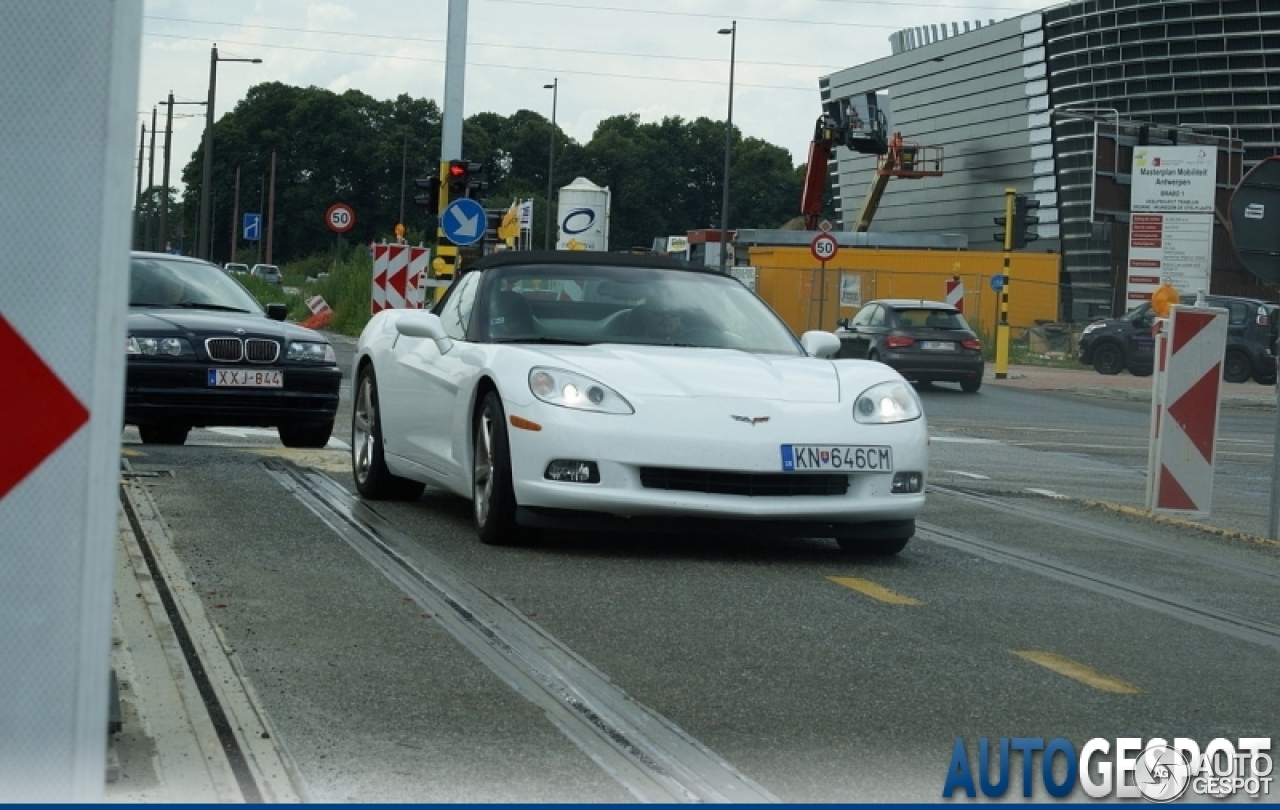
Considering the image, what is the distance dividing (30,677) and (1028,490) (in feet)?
36.1

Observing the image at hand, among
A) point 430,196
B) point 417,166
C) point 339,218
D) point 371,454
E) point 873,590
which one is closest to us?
point 873,590

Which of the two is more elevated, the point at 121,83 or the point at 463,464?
the point at 121,83

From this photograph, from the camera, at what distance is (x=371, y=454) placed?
421 inches

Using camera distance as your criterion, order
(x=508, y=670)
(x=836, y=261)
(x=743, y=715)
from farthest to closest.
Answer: (x=836, y=261), (x=508, y=670), (x=743, y=715)

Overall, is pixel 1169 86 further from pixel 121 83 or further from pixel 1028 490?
pixel 121 83

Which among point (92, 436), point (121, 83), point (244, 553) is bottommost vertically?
point (244, 553)

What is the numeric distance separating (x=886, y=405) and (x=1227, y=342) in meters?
30.9

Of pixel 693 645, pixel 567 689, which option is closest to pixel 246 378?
pixel 693 645

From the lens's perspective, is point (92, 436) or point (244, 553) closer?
point (92, 436)

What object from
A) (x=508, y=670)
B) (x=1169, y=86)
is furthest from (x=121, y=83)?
(x=1169, y=86)

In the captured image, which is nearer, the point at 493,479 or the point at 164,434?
the point at 493,479

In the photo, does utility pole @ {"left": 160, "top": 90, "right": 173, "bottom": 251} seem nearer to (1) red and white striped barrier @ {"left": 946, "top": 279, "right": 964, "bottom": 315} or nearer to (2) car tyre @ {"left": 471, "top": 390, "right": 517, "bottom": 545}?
(1) red and white striped barrier @ {"left": 946, "top": 279, "right": 964, "bottom": 315}

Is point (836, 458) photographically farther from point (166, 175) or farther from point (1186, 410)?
point (166, 175)

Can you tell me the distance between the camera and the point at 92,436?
2871mm
